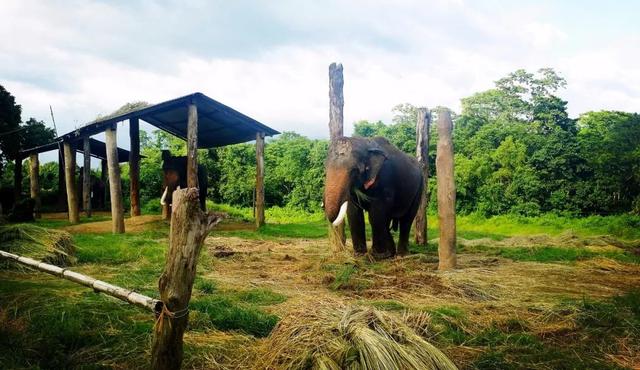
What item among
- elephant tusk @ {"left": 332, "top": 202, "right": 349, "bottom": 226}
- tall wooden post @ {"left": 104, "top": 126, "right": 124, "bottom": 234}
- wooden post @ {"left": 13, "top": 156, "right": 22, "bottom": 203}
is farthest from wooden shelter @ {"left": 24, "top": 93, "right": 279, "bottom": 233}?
elephant tusk @ {"left": 332, "top": 202, "right": 349, "bottom": 226}

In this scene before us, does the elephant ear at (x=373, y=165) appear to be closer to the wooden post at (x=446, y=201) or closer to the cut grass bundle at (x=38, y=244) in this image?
the wooden post at (x=446, y=201)

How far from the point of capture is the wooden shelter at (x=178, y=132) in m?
14.6

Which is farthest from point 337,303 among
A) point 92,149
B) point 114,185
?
Answer: point 92,149

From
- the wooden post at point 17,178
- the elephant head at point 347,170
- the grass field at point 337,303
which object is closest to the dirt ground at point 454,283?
the grass field at point 337,303

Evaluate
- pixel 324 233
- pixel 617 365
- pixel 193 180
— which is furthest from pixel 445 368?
pixel 324 233

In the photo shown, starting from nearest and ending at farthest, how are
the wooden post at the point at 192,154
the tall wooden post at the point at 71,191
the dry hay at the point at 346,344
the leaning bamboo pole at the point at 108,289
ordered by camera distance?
the dry hay at the point at 346,344
the leaning bamboo pole at the point at 108,289
the wooden post at the point at 192,154
the tall wooden post at the point at 71,191

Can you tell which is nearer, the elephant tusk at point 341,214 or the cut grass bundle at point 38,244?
the elephant tusk at point 341,214

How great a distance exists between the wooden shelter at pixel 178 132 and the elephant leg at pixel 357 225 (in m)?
5.99

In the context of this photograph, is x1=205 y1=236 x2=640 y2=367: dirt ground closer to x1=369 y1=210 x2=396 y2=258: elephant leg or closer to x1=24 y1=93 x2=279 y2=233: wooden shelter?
x1=369 y1=210 x2=396 y2=258: elephant leg

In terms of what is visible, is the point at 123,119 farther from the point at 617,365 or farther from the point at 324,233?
the point at 617,365

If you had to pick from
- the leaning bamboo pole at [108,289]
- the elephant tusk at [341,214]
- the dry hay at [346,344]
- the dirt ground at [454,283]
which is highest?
the elephant tusk at [341,214]

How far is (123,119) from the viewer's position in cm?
1542

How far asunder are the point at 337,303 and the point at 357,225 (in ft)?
19.2

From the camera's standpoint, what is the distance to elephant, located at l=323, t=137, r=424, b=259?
29.3ft
